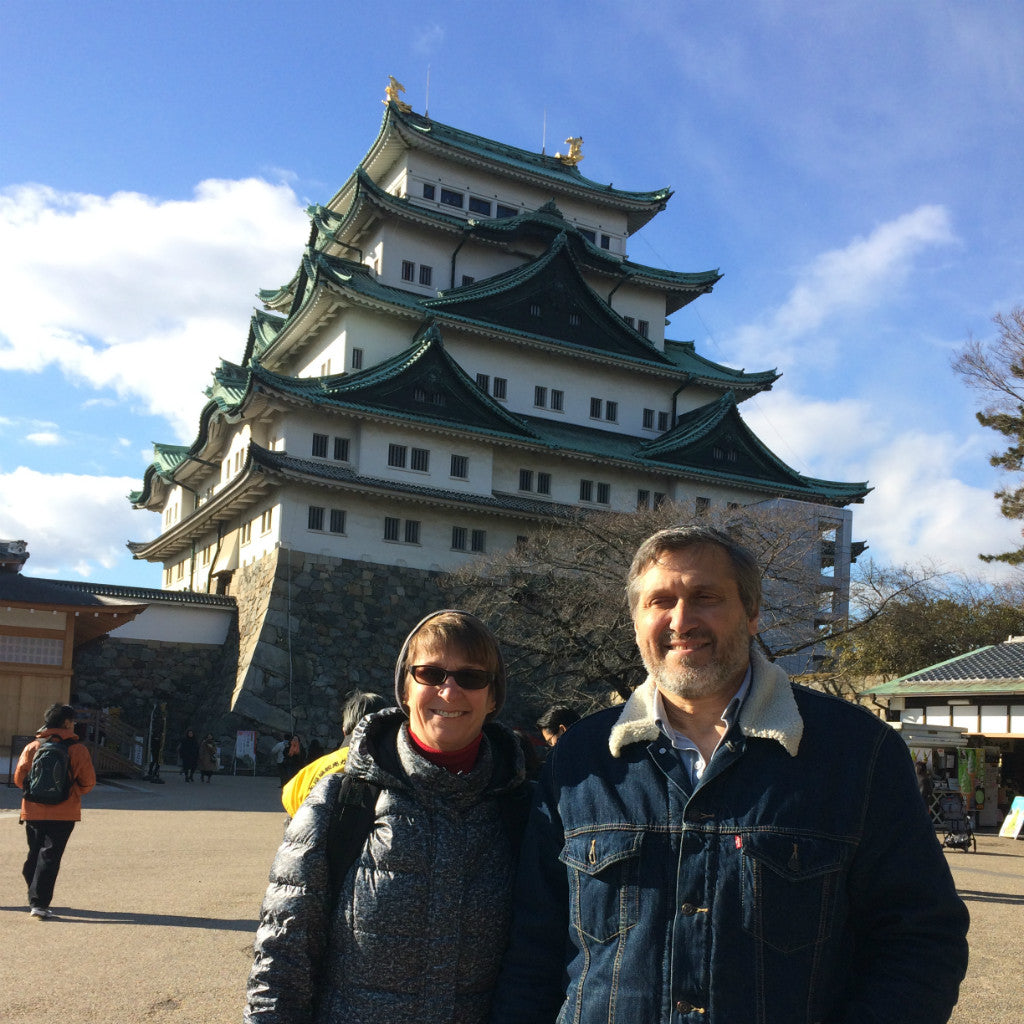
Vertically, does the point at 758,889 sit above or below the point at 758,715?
below

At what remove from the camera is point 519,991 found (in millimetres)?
2605

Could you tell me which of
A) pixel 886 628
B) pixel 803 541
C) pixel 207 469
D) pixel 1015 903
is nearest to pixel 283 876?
pixel 1015 903

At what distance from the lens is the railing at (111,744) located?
76.9 feet

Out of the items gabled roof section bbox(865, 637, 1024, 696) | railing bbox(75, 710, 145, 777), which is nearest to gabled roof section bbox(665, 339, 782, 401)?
gabled roof section bbox(865, 637, 1024, 696)

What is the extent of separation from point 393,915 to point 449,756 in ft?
1.40

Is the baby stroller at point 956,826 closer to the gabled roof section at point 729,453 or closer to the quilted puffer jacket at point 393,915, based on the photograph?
the quilted puffer jacket at point 393,915

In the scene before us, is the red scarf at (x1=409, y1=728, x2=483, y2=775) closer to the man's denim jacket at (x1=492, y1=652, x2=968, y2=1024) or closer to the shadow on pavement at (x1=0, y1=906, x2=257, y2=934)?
the man's denim jacket at (x1=492, y1=652, x2=968, y2=1024)

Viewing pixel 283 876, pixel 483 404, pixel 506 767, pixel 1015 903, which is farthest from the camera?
pixel 483 404

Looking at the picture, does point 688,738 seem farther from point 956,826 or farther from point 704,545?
point 956,826

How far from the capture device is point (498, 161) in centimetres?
3872

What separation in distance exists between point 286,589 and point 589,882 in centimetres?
2768

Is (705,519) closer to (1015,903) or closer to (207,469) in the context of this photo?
(1015,903)

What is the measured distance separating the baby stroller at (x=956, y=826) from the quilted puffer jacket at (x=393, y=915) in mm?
16047

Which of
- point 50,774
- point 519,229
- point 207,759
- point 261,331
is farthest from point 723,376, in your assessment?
point 50,774
